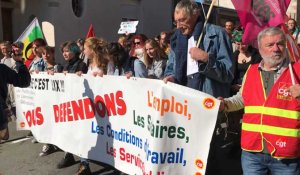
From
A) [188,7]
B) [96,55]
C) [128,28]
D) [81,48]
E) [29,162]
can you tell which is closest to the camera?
[188,7]

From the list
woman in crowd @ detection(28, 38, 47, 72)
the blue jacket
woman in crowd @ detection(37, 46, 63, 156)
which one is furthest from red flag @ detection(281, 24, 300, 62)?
woman in crowd @ detection(28, 38, 47, 72)

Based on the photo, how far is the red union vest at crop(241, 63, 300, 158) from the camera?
2.61 m

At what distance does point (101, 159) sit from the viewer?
4695 millimetres

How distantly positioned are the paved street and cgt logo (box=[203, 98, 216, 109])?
217 cm

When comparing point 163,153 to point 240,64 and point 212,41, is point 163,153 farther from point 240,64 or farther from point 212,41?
point 240,64

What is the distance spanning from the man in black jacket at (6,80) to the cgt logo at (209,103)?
1.91 m

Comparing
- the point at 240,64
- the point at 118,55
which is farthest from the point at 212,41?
the point at 240,64

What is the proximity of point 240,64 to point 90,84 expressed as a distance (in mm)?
2256

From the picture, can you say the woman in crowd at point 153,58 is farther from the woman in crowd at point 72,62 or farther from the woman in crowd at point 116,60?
the woman in crowd at point 72,62

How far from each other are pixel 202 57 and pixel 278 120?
0.91 m

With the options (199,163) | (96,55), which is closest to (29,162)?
(96,55)

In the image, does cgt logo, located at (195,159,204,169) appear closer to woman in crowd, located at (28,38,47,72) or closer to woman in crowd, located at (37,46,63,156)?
woman in crowd, located at (37,46,63,156)

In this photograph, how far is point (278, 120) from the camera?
2625 mm

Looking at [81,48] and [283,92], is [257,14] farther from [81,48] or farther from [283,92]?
[81,48]
